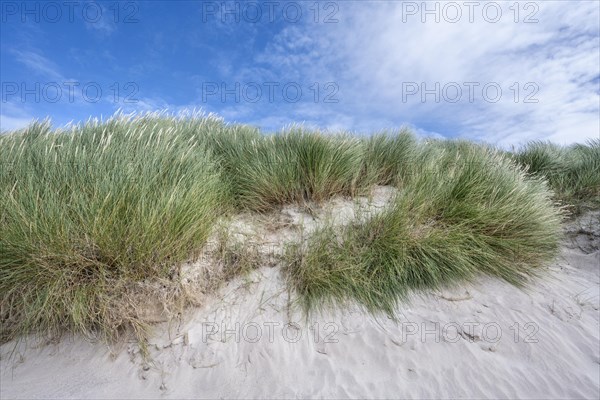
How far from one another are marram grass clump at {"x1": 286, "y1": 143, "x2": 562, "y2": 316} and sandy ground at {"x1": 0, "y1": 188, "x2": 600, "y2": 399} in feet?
0.77

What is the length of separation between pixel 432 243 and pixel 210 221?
2.76 metres

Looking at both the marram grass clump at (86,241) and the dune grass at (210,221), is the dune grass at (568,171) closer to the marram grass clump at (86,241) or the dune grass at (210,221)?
the dune grass at (210,221)

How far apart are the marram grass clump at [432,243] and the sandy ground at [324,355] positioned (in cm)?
23

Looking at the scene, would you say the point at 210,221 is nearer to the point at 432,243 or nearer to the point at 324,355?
the point at 324,355

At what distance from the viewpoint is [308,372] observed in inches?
121

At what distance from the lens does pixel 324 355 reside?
322 centimetres

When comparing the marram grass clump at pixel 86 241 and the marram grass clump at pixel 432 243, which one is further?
Answer: the marram grass clump at pixel 432 243

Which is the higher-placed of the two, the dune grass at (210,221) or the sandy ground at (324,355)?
the dune grass at (210,221)

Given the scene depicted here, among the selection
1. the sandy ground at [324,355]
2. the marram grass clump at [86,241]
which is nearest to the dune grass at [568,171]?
the sandy ground at [324,355]

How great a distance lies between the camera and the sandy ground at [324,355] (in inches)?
117

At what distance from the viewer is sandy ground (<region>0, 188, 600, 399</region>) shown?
2.96 meters

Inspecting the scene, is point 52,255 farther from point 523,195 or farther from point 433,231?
point 523,195

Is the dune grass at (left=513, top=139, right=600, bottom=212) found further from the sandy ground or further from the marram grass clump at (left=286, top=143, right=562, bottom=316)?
the sandy ground

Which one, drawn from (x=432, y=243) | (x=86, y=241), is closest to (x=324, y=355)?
(x=432, y=243)
